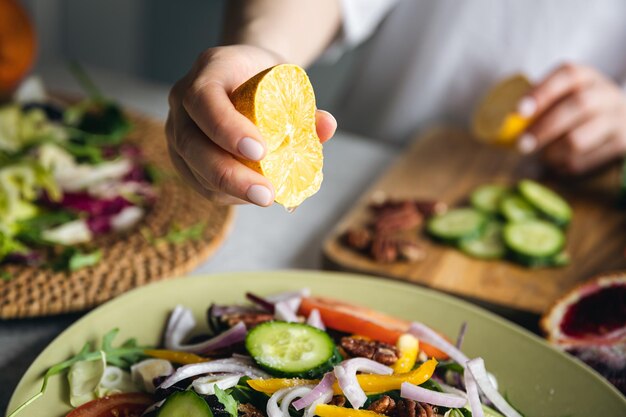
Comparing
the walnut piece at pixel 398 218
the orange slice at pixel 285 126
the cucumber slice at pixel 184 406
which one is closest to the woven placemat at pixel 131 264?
the walnut piece at pixel 398 218

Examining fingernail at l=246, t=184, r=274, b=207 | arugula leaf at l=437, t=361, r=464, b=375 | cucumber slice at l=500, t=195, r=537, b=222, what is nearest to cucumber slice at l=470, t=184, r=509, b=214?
cucumber slice at l=500, t=195, r=537, b=222

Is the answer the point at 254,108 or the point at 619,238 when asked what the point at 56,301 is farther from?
the point at 619,238

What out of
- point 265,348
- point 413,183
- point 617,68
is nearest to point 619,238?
point 413,183

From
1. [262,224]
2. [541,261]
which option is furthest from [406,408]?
[262,224]

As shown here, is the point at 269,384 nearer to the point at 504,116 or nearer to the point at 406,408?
the point at 406,408

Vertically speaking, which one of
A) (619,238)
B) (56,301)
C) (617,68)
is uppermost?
(617,68)

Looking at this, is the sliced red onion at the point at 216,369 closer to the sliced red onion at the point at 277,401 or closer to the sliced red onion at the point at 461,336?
the sliced red onion at the point at 277,401
